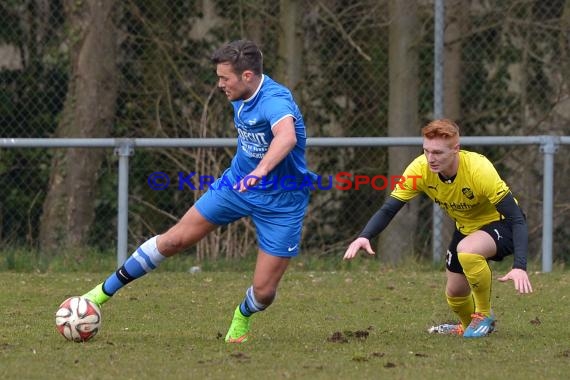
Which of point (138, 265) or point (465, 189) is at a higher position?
point (465, 189)

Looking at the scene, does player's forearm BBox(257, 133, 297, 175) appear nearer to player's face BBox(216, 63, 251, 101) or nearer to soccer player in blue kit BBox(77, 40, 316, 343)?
soccer player in blue kit BBox(77, 40, 316, 343)

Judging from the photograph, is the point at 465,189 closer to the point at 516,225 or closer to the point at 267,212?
the point at 516,225

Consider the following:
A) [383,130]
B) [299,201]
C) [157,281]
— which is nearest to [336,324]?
[299,201]

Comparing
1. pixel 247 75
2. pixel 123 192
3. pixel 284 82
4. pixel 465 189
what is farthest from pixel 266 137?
pixel 284 82

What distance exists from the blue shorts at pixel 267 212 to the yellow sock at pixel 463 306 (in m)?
1.12

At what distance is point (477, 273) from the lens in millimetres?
7305

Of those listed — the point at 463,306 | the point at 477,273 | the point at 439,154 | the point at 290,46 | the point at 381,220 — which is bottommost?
the point at 463,306

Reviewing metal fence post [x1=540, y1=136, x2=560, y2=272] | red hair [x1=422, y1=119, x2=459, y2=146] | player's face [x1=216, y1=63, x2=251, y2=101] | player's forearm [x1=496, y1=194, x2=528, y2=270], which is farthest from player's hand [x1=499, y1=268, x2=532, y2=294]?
metal fence post [x1=540, y1=136, x2=560, y2=272]

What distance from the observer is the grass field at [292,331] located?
6195 mm

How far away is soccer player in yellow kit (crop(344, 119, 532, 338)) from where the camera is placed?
7152 millimetres

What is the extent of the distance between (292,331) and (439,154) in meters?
1.54

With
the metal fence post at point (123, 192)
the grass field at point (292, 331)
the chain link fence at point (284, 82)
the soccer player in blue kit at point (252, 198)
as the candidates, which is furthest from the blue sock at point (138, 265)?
the chain link fence at point (284, 82)

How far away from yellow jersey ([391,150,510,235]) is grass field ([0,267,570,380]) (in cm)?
74

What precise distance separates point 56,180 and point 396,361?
7567 millimetres
